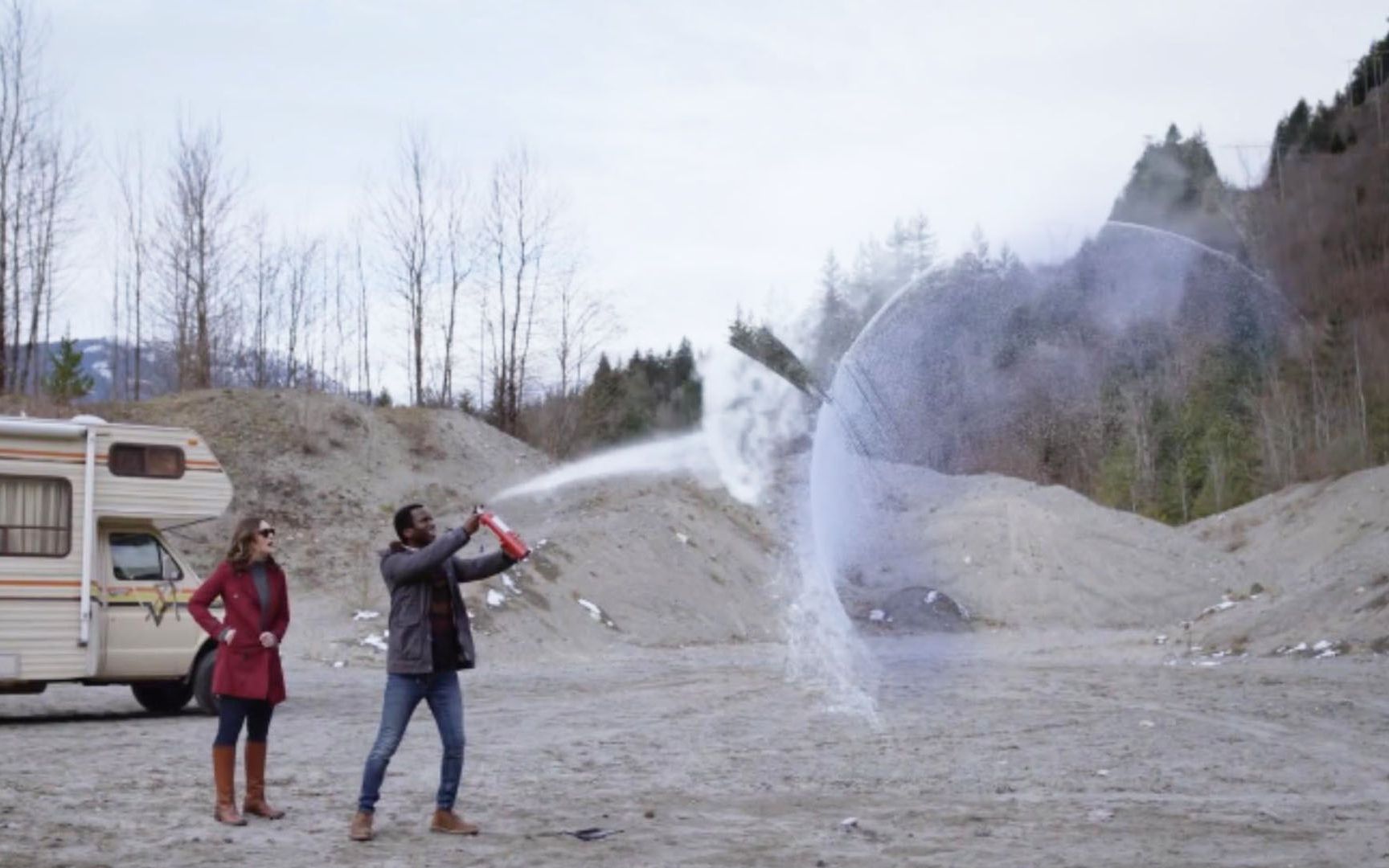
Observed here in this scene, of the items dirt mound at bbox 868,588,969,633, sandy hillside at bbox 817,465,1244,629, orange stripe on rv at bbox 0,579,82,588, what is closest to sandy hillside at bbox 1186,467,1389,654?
sandy hillside at bbox 817,465,1244,629

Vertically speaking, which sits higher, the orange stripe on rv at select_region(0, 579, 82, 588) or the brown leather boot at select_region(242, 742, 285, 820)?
the orange stripe on rv at select_region(0, 579, 82, 588)

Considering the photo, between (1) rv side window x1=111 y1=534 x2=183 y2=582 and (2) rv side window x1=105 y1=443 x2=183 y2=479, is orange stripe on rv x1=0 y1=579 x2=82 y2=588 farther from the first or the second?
(2) rv side window x1=105 y1=443 x2=183 y2=479

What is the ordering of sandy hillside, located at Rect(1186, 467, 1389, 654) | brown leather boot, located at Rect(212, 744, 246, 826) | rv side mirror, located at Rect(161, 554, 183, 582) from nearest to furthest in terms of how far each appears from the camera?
1. brown leather boot, located at Rect(212, 744, 246, 826)
2. rv side mirror, located at Rect(161, 554, 183, 582)
3. sandy hillside, located at Rect(1186, 467, 1389, 654)

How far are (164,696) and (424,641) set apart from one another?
37.2 feet

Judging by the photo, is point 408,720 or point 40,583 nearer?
point 408,720

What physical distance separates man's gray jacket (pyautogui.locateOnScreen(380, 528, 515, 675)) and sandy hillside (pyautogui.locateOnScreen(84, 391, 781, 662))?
19.7 metres

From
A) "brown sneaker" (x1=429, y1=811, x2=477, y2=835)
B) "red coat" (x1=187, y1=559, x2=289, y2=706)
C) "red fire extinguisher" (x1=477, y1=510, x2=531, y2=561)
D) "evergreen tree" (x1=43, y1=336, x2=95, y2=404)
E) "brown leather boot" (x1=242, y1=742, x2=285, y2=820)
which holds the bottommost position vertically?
"brown sneaker" (x1=429, y1=811, x2=477, y2=835)

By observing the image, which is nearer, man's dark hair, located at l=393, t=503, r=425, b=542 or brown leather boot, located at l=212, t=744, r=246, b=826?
Answer: man's dark hair, located at l=393, t=503, r=425, b=542

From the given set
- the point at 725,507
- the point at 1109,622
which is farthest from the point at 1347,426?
the point at 725,507

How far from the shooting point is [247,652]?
396 inches

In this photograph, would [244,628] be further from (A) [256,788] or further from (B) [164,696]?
(B) [164,696]

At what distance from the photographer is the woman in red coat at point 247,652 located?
10016mm

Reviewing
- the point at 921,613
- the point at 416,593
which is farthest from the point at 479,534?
the point at 416,593

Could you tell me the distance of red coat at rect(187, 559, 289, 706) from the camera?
32.8 feet
